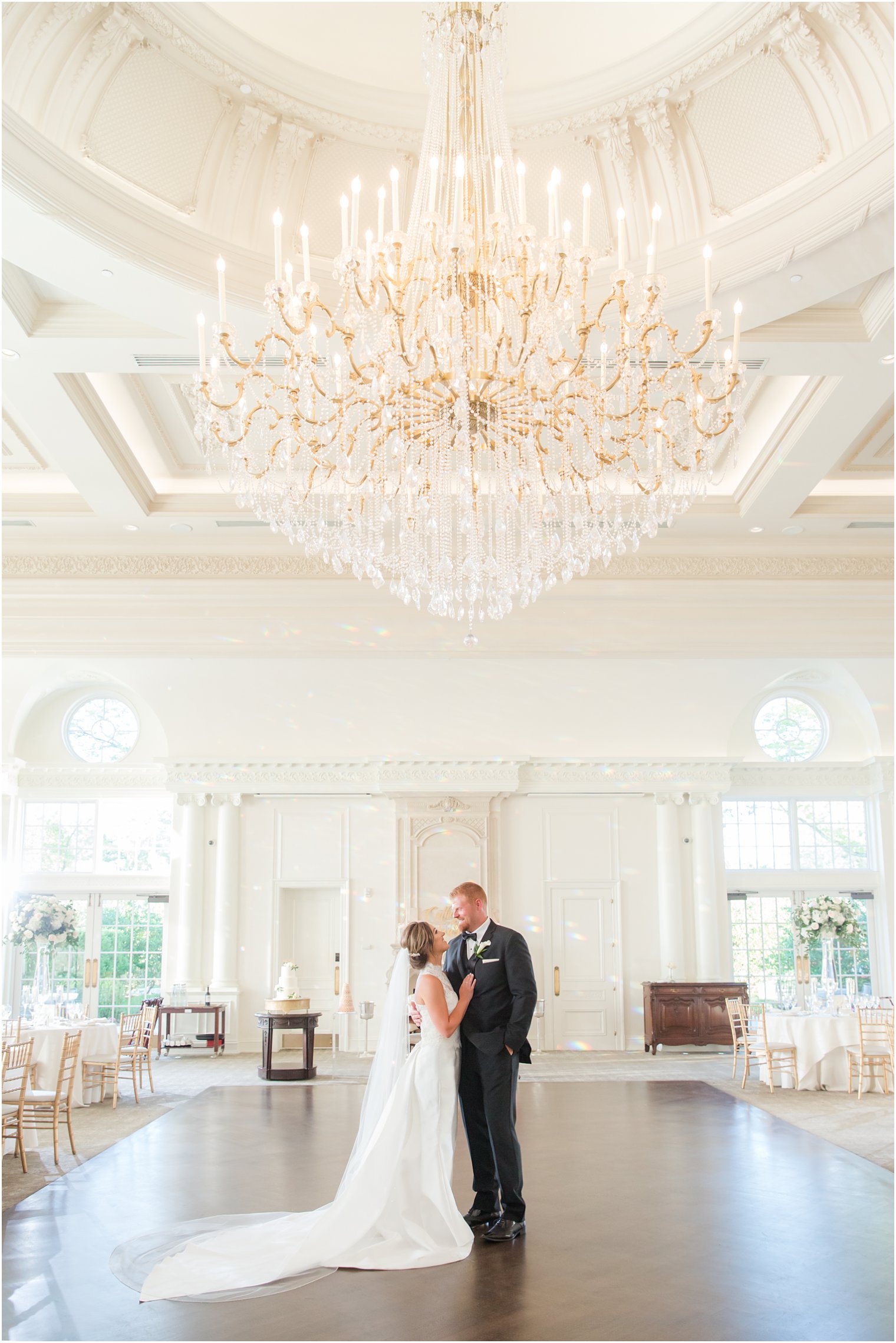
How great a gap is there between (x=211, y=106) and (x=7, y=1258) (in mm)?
6858

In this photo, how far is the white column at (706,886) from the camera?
15398 millimetres

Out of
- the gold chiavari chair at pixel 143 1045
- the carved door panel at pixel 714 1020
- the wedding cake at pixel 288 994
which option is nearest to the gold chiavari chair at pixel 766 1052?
the carved door panel at pixel 714 1020

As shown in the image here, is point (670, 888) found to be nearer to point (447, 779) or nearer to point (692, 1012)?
point (692, 1012)

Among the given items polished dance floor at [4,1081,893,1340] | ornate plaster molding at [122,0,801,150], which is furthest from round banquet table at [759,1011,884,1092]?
ornate plaster molding at [122,0,801,150]

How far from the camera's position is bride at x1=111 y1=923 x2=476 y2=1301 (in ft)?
16.6

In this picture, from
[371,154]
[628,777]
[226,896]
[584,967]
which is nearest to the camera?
[371,154]

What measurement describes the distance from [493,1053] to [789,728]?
1235cm

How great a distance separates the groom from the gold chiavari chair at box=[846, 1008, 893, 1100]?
20.7 feet

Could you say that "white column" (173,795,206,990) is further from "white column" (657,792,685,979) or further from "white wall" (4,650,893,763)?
"white column" (657,792,685,979)

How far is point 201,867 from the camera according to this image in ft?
51.1

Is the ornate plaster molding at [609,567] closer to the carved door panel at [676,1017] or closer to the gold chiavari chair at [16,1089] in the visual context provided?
the gold chiavari chair at [16,1089]

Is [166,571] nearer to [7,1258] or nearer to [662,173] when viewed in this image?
[662,173]

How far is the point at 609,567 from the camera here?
1185 centimetres

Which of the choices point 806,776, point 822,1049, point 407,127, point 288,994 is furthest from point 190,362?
point 806,776
